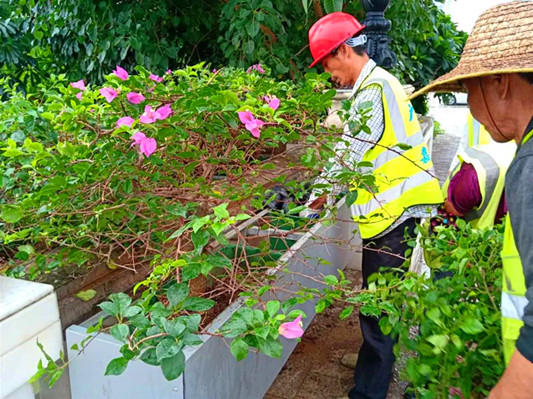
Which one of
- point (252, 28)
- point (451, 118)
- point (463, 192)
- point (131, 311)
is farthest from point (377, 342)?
point (451, 118)

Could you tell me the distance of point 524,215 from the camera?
97 cm

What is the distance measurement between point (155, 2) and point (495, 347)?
14.6ft

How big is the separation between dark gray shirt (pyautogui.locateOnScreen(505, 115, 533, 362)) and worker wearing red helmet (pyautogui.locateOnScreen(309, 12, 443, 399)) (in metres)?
1.31

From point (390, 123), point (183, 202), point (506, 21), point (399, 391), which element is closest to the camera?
point (506, 21)

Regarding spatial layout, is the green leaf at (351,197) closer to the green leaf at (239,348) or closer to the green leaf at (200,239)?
the green leaf at (200,239)

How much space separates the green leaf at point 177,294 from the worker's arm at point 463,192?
5.73 ft

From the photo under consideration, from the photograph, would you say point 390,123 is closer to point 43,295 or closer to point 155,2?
point 43,295

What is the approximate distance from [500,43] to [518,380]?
0.82 meters

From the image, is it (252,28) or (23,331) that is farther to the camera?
(252,28)

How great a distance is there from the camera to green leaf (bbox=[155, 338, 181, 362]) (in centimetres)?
94

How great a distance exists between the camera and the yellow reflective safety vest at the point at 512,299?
1105 mm

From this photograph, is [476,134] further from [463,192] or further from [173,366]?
[173,366]

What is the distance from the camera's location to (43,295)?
1.08 m

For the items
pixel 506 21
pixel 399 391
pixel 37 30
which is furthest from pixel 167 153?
pixel 37 30
